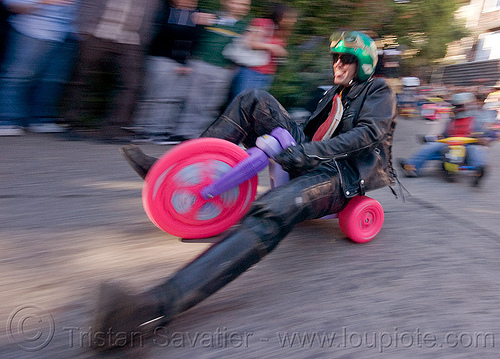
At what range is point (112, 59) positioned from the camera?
4.74m

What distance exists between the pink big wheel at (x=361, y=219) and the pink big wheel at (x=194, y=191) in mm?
583

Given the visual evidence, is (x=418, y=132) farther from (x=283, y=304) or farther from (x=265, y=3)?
(x=283, y=304)

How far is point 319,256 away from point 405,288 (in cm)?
51

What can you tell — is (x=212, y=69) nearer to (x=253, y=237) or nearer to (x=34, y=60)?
(x=34, y=60)

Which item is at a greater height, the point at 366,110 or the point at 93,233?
the point at 366,110

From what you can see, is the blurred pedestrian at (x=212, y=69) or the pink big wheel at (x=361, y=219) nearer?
the pink big wheel at (x=361, y=219)

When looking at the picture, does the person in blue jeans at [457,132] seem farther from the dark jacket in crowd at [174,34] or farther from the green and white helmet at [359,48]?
the dark jacket in crowd at [174,34]

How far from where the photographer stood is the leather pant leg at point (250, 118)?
2750mm

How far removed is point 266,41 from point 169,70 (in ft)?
3.92

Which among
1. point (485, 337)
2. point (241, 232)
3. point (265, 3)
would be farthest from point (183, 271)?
point (265, 3)

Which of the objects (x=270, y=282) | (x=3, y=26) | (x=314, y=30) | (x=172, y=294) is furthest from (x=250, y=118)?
(x=314, y=30)

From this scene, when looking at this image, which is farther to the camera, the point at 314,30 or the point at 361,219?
the point at 314,30

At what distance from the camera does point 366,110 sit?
2.39 meters

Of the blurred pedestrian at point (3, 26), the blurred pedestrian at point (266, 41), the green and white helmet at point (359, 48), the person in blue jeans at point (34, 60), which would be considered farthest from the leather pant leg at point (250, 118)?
the blurred pedestrian at point (3, 26)
